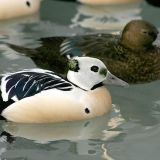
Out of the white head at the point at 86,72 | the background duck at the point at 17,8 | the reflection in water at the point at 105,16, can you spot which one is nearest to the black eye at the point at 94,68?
the white head at the point at 86,72

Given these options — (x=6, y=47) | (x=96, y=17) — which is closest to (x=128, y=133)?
(x=6, y=47)

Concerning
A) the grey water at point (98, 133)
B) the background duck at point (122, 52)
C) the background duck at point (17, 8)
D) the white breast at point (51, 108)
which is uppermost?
the background duck at point (17, 8)

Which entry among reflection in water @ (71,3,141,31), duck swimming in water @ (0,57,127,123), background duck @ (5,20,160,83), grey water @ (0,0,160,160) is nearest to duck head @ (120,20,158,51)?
background duck @ (5,20,160,83)

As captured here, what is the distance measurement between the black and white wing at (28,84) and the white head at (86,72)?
0.35ft

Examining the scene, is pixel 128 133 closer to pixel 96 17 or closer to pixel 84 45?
pixel 84 45

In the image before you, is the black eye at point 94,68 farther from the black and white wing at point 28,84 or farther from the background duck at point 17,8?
the background duck at point 17,8

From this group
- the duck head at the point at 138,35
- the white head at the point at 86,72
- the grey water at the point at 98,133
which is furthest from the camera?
the duck head at the point at 138,35

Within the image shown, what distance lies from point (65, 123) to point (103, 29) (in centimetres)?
327

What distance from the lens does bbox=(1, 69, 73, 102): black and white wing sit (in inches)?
241

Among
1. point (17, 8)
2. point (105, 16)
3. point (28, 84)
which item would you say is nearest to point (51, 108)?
point (28, 84)

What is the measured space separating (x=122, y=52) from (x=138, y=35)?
27 cm

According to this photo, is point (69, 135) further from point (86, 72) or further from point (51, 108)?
point (86, 72)

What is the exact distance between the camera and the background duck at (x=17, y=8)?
9336 millimetres

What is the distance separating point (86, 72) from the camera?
634 centimetres
